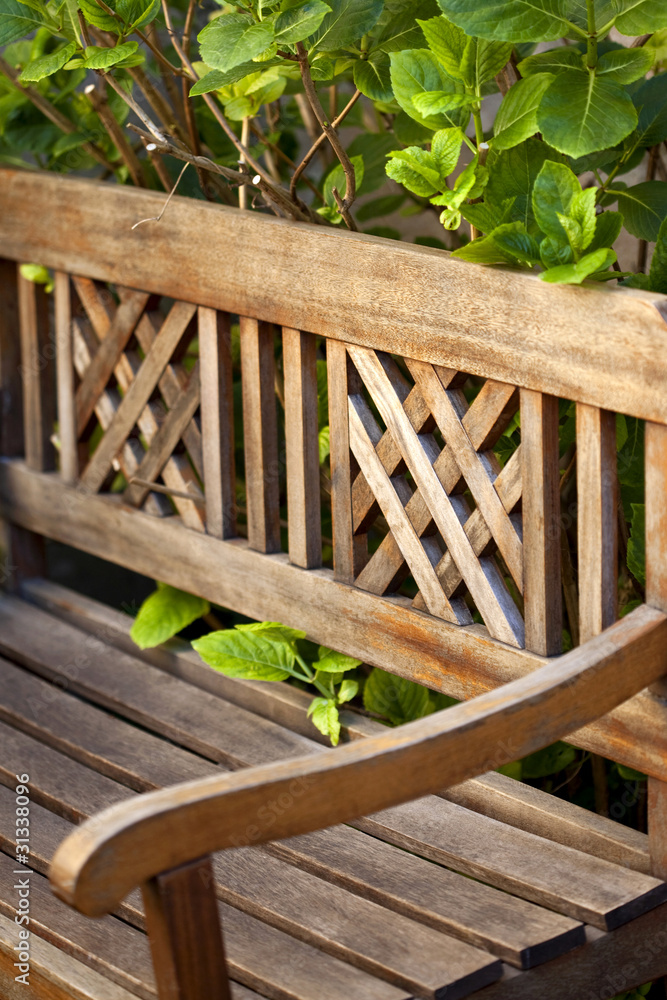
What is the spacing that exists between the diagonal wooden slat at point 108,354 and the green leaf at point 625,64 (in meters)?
0.79

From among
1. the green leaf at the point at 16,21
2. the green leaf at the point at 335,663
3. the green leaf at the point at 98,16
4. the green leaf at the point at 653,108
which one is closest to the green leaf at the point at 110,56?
the green leaf at the point at 98,16

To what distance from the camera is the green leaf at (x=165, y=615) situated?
175 cm

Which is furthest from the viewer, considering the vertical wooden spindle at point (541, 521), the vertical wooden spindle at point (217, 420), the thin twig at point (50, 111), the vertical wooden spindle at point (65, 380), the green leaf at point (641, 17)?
the vertical wooden spindle at point (65, 380)

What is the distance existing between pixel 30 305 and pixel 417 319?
3.00ft

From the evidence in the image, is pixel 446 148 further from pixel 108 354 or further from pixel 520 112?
pixel 108 354

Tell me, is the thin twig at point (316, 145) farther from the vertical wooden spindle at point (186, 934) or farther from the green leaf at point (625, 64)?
the vertical wooden spindle at point (186, 934)

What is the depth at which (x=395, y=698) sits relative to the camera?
162cm

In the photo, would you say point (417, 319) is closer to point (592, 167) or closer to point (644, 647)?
point (592, 167)

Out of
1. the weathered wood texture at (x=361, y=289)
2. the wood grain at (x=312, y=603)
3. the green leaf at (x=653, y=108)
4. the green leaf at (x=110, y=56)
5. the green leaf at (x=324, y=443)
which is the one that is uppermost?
the green leaf at (x=110, y=56)

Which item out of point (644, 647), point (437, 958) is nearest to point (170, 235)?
point (644, 647)

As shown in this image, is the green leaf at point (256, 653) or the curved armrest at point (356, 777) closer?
the curved armrest at point (356, 777)

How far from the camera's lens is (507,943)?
1140 millimetres

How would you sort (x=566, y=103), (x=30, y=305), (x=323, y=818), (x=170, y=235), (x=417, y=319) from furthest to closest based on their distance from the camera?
1. (x=30, y=305)
2. (x=170, y=235)
3. (x=417, y=319)
4. (x=566, y=103)
5. (x=323, y=818)

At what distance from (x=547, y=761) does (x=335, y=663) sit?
0.35m
